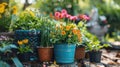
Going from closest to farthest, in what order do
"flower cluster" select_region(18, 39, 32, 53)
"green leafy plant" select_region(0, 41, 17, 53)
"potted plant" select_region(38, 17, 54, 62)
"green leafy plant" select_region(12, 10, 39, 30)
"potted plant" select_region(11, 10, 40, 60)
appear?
"green leafy plant" select_region(0, 41, 17, 53) → "flower cluster" select_region(18, 39, 32, 53) → "potted plant" select_region(38, 17, 54, 62) → "potted plant" select_region(11, 10, 40, 60) → "green leafy plant" select_region(12, 10, 39, 30)

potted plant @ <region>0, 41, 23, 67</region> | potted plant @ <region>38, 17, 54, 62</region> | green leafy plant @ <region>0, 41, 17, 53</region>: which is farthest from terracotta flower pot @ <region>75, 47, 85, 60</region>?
green leafy plant @ <region>0, 41, 17, 53</region>

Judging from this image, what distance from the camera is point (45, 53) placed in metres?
4.79

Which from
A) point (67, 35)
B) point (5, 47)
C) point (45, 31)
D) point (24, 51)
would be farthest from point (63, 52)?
point (5, 47)

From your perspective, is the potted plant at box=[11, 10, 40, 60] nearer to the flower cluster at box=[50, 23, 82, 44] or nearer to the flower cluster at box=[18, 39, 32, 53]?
the flower cluster at box=[18, 39, 32, 53]

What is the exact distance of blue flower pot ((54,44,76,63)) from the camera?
4.74 m

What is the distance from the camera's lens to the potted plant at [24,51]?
15.4ft

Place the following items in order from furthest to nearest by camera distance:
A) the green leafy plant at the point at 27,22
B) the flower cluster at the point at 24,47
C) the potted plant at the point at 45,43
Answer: the green leafy plant at the point at 27,22 < the potted plant at the point at 45,43 < the flower cluster at the point at 24,47

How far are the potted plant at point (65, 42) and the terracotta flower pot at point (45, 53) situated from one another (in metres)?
0.10

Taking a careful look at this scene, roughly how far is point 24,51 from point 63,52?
0.57m

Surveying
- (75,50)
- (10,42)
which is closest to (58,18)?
(75,50)

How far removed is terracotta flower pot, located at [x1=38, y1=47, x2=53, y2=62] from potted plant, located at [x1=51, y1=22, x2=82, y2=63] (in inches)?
3.8

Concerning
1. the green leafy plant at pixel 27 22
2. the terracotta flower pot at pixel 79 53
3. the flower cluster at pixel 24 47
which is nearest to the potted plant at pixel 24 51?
the flower cluster at pixel 24 47

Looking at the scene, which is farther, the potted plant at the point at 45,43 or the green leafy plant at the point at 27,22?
the green leafy plant at the point at 27,22

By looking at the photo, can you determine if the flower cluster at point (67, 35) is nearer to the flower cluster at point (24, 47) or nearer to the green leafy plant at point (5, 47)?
the flower cluster at point (24, 47)
